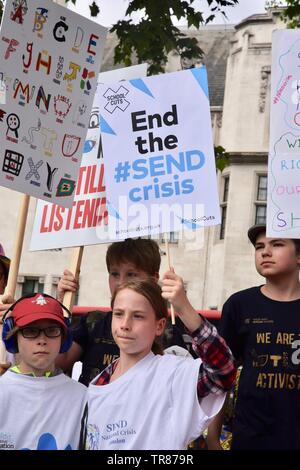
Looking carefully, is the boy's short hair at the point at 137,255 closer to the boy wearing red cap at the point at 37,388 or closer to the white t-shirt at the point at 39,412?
the boy wearing red cap at the point at 37,388

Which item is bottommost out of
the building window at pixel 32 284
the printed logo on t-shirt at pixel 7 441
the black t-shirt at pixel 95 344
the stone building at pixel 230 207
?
the printed logo on t-shirt at pixel 7 441

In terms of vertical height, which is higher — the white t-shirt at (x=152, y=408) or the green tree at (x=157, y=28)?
the green tree at (x=157, y=28)

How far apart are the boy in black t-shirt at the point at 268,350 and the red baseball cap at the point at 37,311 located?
0.93 meters

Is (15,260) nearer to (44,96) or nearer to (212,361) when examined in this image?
(44,96)

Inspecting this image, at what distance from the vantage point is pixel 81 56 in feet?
20.5

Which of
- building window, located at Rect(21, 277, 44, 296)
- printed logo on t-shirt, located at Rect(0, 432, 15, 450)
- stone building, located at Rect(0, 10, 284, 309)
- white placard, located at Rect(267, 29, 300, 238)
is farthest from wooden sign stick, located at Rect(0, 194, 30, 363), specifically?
building window, located at Rect(21, 277, 44, 296)

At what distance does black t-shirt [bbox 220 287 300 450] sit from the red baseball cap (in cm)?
93

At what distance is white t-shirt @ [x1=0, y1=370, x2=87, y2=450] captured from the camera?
488cm

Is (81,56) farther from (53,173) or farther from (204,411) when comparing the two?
(204,411)

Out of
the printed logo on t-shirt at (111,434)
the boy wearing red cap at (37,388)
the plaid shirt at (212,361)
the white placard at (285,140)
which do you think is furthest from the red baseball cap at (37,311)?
the white placard at (285,140)

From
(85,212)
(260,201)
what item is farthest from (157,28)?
(260,201)

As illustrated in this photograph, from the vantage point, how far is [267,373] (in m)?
5.38

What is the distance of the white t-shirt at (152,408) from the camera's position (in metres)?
4.71
